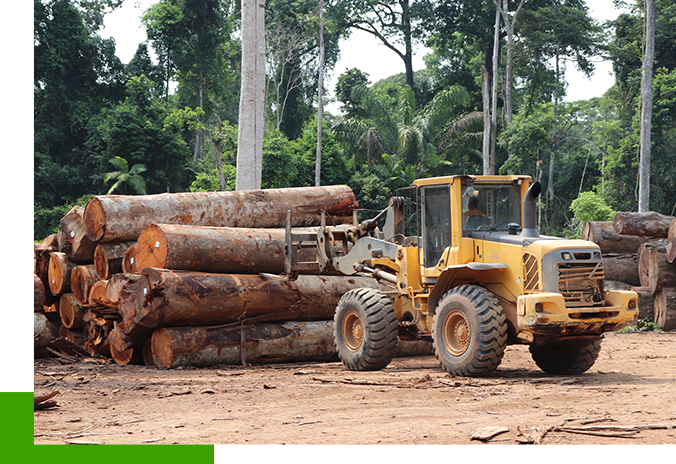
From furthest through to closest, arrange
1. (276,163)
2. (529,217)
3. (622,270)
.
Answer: (276,163), (622,270), (529,217)

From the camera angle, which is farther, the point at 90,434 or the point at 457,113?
the point at 457,113

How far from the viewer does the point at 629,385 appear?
8.20m

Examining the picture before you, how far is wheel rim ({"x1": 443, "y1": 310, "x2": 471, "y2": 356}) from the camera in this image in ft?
29.7

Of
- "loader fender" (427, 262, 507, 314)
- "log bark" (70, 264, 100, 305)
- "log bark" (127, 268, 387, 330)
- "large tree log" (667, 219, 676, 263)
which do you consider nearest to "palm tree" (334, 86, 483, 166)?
"large tree log" (667, 219, 676, 263)

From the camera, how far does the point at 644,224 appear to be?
677 inches

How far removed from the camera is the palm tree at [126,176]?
110ft

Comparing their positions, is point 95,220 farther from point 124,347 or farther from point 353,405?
point 353,405

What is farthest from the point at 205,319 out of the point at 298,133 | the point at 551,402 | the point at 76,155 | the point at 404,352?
the point at 298,133

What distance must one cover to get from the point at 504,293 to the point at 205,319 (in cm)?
444

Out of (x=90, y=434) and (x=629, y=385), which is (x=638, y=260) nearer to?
(x=629, y=385)

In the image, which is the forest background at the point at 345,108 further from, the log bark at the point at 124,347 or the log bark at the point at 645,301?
the log bark at the point at 124,347

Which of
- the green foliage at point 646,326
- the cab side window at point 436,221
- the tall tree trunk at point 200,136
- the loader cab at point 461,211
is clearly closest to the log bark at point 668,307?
the green foliage at point 646,326

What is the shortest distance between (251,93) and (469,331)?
10760mm

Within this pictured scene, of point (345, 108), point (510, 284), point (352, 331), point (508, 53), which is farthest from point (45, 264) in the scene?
point (508, 53)
